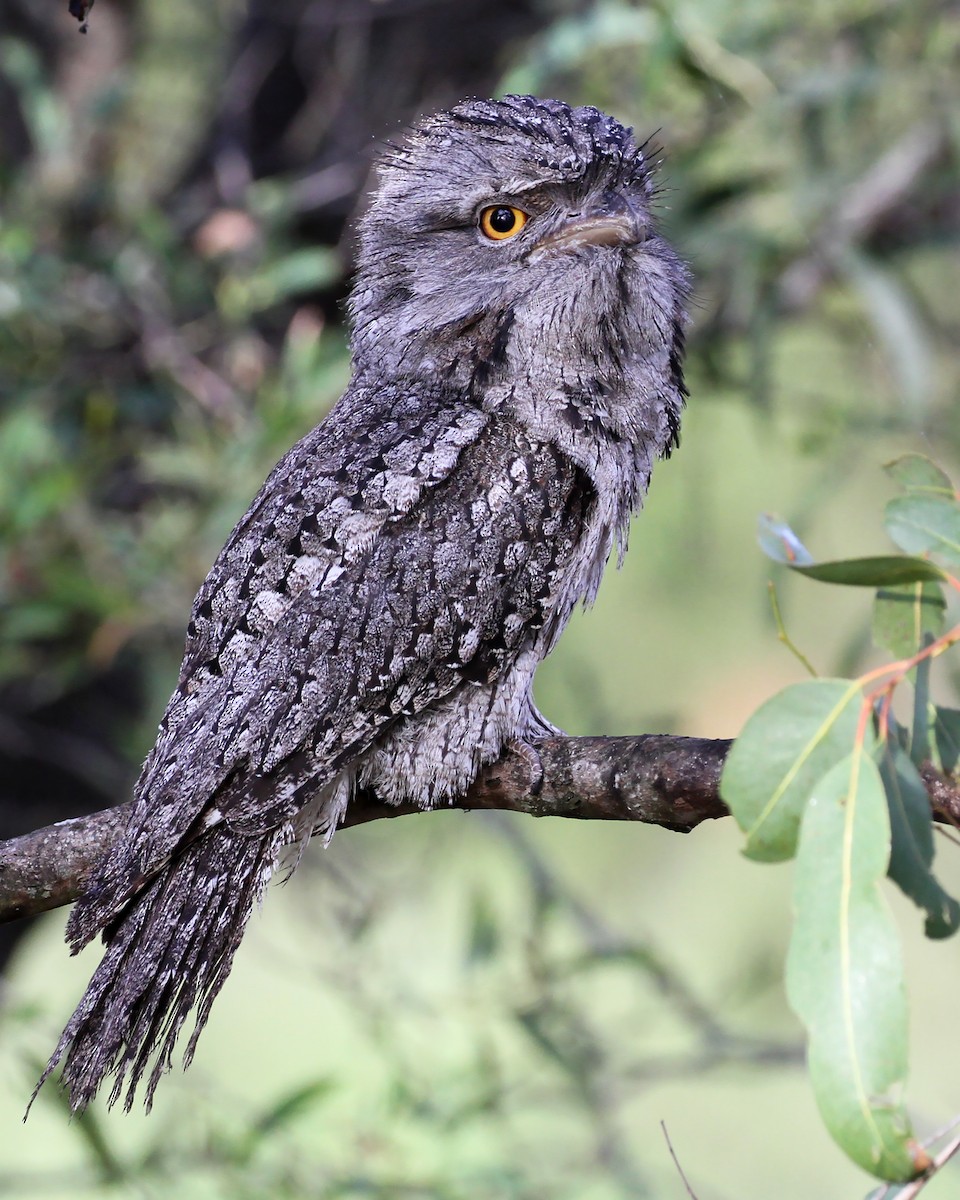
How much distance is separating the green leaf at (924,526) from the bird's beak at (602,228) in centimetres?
104

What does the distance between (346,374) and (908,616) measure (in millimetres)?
2395

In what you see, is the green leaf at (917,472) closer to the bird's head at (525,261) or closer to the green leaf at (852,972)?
the green leaf at (852,972)

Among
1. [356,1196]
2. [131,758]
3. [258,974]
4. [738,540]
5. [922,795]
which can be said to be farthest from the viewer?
[258,974]

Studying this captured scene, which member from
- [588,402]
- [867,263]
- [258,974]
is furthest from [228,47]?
[258,974]

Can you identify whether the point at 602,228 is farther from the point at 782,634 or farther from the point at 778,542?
the point at 782,634

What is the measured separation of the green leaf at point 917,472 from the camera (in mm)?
1496

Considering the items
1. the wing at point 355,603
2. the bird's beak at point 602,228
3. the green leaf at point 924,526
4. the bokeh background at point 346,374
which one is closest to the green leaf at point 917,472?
the green leaf at point 924,526

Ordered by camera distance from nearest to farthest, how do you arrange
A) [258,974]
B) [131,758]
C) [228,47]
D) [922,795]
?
[922,795], [131,758], [228,47], [258,974]

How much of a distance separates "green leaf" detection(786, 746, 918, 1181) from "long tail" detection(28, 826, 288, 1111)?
1.06 m

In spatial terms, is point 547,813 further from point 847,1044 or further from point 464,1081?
point 464,1081

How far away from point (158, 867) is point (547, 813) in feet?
1.92

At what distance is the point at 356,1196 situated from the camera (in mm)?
3293

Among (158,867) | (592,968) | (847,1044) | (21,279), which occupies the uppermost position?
(21,279)

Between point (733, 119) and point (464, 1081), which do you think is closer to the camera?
point (464, 1081)
